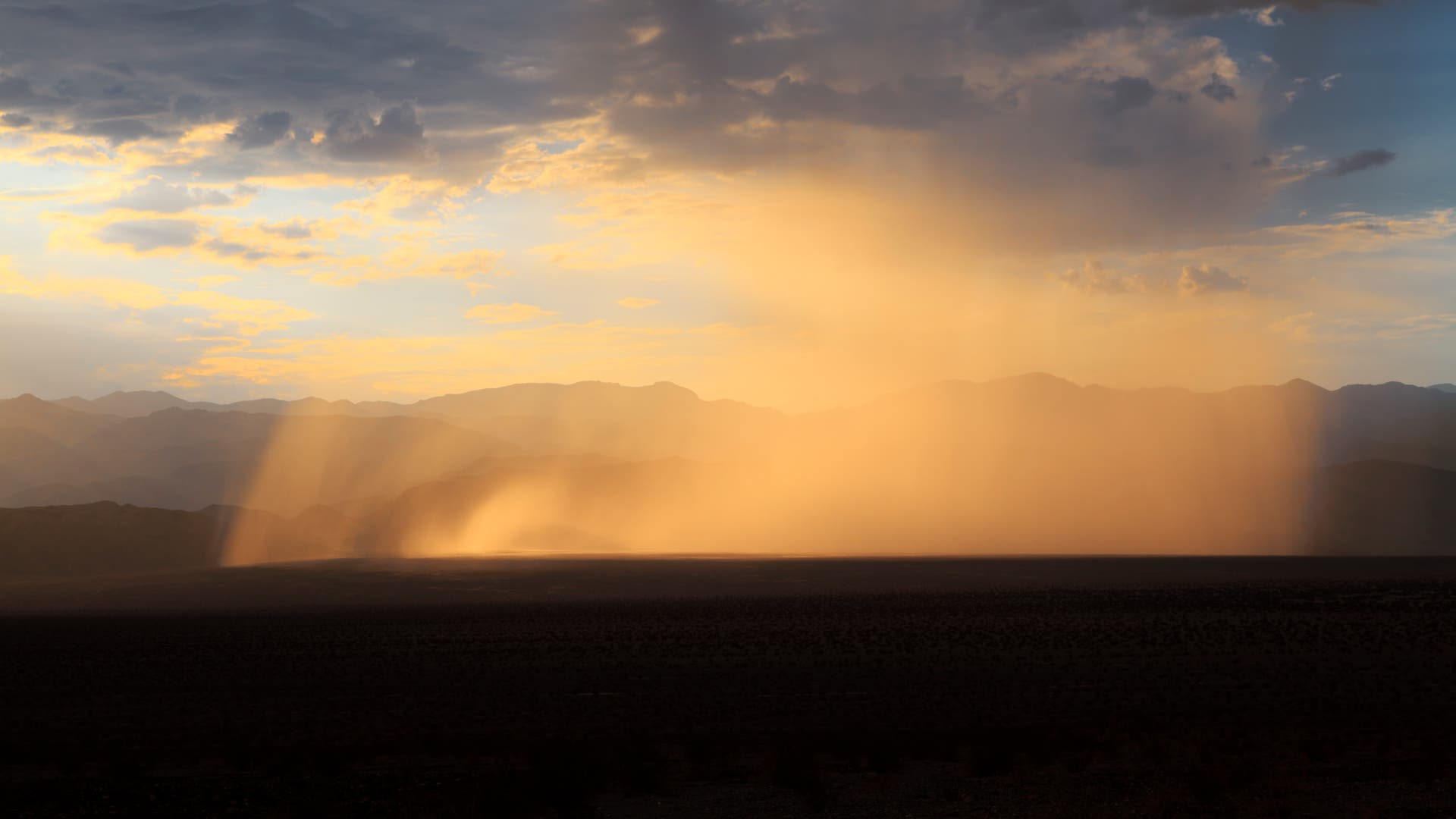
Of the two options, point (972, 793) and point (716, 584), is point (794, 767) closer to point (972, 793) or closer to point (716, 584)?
point (972, 793)

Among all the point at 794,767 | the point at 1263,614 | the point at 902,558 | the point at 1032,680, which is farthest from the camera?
the point at 902,558

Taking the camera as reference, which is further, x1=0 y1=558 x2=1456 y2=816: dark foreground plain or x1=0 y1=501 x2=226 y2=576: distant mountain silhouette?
x1=0 y1=501 x2=226 y2=576: distant mountain silhouette

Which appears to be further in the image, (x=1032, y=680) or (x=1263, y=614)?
(x=1263, y=614)

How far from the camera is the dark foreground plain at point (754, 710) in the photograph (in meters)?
18.0

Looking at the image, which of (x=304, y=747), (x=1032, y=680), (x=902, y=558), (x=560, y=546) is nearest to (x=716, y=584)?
(x=902, y=558)

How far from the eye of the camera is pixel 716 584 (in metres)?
81.0

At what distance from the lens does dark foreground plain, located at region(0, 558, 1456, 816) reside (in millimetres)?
17953

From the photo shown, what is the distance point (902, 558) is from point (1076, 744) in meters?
92.6

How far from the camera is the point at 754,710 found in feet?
87.8

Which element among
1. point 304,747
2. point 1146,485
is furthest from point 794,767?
point 1146,485

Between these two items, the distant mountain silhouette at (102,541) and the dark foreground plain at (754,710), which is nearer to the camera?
the dark foreground plain at (754,710)

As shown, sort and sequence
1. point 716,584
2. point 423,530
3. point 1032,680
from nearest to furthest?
point 1032,680 → point 716,584 → point 423,530

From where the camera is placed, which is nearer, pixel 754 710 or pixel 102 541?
pixel 754 710

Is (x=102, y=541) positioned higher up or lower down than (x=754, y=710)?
lower down
